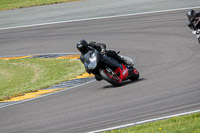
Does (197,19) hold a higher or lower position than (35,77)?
higher

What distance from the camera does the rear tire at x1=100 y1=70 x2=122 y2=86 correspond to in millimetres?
12445

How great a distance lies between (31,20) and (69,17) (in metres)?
2.56

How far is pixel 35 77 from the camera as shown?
16969mm

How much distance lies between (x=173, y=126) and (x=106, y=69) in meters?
4.64

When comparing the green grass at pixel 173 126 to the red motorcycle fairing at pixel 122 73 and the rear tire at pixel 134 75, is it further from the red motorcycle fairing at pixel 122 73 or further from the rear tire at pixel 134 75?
the rear tire at pixel 134 75

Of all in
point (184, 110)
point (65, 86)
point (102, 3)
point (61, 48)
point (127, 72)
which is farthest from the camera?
point (102, 3)

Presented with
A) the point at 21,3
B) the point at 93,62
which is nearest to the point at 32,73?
the point at 93,62

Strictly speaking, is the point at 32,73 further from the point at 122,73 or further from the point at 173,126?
the point at 173,126

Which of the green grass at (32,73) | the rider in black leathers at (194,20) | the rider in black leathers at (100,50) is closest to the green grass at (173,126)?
the rider in black leathers at (100,50)

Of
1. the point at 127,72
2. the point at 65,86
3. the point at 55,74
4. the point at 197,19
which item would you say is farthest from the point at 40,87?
the point at 197,19

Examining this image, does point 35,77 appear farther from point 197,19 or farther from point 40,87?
point 197,19

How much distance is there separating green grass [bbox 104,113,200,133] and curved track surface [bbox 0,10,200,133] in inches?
24.1

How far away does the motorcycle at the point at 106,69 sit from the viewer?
12.4m

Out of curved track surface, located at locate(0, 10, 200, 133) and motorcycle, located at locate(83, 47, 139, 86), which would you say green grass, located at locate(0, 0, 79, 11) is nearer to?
curved track surface, located at locate(0, 10, 200, 133)
